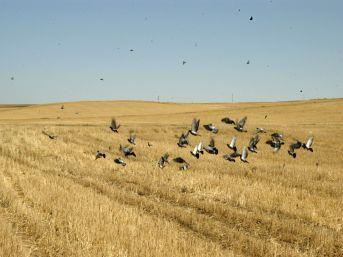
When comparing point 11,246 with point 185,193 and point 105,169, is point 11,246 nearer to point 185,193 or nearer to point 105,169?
point 185,193

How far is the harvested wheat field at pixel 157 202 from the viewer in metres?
10.4

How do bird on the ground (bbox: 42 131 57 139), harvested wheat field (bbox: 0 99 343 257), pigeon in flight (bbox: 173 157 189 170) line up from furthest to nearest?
bird on the ground (bbox: 42 131 57 139)
pigeon in flight (bbox: 173 157 189 170)
harvested wheat field (bbox: 0 99 343 257)

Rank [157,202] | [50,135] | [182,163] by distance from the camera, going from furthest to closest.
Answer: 1. [50,135]
2. [182,163]
3. [157,202]

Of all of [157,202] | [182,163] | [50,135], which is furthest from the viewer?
[50,135]

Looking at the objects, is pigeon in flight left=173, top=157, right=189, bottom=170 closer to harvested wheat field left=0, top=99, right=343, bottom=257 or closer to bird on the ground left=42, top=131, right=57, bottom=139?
harvested wheat field left=0, top=99, right=343, bottom=257

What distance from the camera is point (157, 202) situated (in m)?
15.1

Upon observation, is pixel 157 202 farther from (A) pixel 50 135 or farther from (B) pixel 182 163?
(A) pixel 50 135

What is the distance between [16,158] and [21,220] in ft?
37.5

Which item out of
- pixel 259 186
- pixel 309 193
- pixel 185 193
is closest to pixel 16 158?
pixel 185 193

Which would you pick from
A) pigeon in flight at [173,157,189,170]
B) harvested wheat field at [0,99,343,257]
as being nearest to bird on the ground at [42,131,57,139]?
harvested wheat field at [0,99,343,257]

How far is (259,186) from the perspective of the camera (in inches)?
711

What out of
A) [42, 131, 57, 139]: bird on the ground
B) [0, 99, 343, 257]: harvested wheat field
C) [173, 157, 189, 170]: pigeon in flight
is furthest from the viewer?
[42, 131, 57, 139]: bird on the ground

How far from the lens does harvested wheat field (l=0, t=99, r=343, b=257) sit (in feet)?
34.1

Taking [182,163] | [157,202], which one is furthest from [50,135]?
[157,202]
